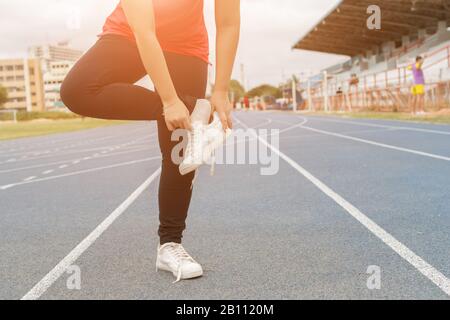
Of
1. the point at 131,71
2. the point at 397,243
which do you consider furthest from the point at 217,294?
the point at 397,243

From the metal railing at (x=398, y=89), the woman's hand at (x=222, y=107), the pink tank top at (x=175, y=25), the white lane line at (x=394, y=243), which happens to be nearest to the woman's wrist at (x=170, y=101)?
the woman's hand at (x=222, y=107)

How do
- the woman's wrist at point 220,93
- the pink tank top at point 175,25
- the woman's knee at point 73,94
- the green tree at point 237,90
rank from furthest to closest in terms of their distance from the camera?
the green tree at point 237,90 → the woman's wrist at point 220,93 → the pink tank top at point 175,25 → the woman's knee at point 73,94

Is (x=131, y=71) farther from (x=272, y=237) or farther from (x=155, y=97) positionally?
(x=272, y=237)

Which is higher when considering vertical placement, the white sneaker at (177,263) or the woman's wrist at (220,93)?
the woman's wrist at (220,93)

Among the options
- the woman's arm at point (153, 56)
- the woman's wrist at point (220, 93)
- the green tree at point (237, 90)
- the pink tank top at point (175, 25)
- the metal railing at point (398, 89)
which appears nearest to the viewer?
the woman's arm at point (153, 56)

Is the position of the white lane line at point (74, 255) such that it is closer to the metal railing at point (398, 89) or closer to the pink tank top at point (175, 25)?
the pink tank top at point (175, 25)

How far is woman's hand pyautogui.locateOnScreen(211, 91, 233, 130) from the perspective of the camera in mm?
2566

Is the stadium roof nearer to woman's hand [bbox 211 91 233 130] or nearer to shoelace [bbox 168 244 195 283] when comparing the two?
woman's hand [bbox 211 91 233 130]

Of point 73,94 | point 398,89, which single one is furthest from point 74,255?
point 398,89

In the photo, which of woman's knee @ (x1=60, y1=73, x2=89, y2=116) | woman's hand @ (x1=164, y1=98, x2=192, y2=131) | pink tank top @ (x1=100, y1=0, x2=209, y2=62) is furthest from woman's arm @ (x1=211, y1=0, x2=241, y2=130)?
woman's knee @ (x1=60, y1=73, x2=89, y2=116)

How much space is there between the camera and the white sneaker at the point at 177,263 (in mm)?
2658

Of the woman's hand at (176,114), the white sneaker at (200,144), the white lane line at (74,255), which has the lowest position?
the white lane line at (74,255)

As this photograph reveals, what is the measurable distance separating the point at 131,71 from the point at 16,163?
8379 mm

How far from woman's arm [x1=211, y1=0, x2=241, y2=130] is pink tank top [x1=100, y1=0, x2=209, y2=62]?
0.14 meters
